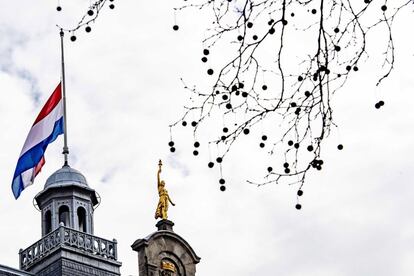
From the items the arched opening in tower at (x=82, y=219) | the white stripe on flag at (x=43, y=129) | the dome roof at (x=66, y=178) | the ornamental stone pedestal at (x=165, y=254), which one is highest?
the white stripe on flag at (x=43, y=129)

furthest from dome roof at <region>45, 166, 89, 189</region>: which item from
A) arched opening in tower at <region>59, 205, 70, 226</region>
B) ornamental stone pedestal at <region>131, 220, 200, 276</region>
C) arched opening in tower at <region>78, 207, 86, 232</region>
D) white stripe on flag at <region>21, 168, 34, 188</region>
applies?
ornamental stone pedestal at <region>131, 220, 200, 276</region>

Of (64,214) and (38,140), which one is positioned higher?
(38,140)

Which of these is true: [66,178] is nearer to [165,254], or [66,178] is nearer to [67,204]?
[67,204]

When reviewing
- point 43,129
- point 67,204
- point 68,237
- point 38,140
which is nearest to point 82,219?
point 67,204

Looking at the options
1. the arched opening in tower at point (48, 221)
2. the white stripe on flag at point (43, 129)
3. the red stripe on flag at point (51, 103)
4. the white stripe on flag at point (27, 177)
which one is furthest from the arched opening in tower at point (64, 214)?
the red stripe on flag at point (51, 103)

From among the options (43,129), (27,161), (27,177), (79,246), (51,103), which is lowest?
(79,246)

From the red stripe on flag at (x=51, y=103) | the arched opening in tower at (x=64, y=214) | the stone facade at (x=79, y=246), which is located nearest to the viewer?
the stone facade at (x=79, y=246)

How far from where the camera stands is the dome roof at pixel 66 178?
60.4 metres

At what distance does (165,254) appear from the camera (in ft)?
187

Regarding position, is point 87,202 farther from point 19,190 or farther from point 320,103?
point 320,103

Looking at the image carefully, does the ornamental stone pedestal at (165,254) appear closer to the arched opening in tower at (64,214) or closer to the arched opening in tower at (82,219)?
the arched opening in tower at (82,219)

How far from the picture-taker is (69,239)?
57.5 meters

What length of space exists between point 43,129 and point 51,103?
176cm

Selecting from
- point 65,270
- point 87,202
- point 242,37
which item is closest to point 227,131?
point 242,37
